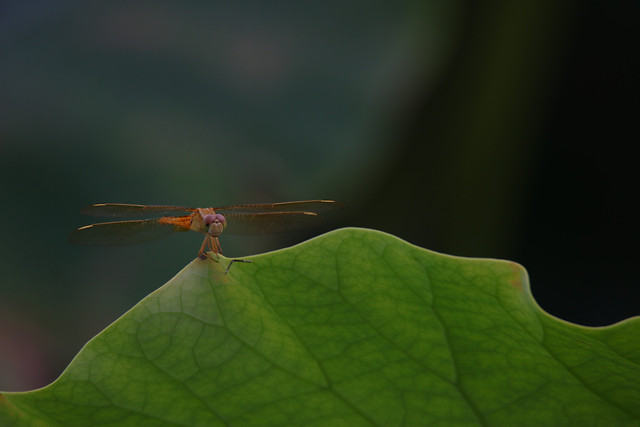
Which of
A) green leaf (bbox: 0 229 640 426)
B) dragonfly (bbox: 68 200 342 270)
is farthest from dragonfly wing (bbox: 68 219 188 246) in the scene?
green leaf (bbox: 0 229 640 426)

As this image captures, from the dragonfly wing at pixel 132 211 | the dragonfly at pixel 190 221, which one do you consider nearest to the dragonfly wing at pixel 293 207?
the dragonfly at pixel 190 221

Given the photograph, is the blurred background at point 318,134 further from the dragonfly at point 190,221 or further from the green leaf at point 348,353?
the green leaf at point 348,353

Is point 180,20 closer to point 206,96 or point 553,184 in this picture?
point 206,96

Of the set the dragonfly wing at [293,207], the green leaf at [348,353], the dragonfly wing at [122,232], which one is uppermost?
the green leaf at [348,353]

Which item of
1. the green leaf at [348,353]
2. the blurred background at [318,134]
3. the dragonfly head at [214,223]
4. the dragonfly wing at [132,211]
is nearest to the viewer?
the green leaf at [348,353]

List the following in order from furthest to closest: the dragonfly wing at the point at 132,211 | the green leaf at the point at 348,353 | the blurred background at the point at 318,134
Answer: the blurred background at the point at 318,134 < the dragonfly wing at the point at 132,211 < the green leaf at the point at 348,353

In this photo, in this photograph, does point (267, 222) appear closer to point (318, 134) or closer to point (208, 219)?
point (208, 219)

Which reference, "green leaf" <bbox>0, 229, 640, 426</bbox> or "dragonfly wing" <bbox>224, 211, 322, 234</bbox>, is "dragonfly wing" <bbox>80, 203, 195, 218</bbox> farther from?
"green leaf" <bbox>0, 229, 640, 426</bbox>
